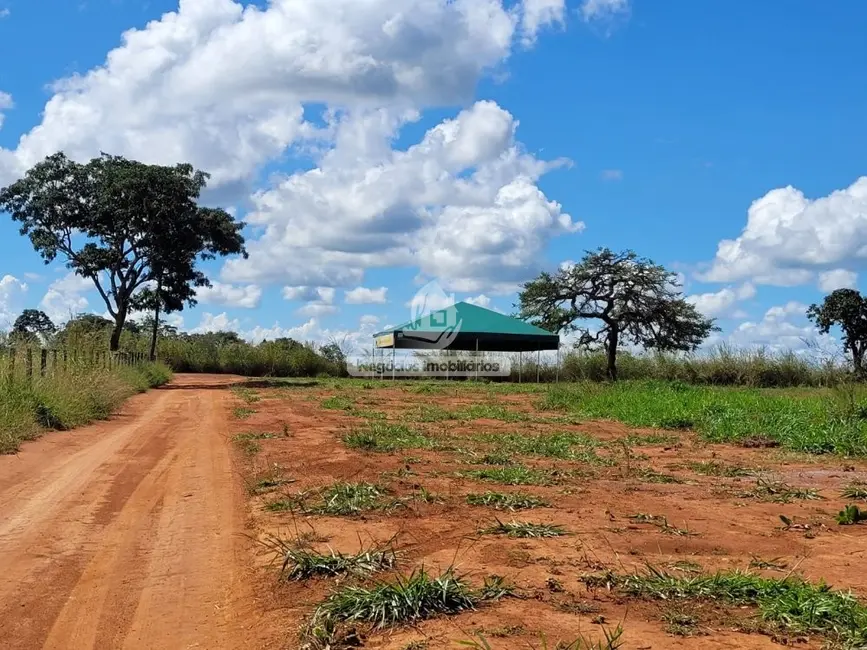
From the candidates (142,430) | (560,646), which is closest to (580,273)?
(142,430)

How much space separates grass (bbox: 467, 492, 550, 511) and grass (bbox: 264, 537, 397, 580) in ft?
5.31

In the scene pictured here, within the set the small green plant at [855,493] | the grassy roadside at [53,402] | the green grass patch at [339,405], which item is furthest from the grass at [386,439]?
the small green plant at [855,493]

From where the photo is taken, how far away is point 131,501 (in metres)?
6.46

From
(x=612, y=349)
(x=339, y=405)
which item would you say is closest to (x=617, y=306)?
(x=612, y=349)

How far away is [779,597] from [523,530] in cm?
181

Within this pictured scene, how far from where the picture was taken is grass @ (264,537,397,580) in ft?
13.6

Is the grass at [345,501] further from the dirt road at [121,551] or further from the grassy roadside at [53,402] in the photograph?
the grassy roadside at [53,402]

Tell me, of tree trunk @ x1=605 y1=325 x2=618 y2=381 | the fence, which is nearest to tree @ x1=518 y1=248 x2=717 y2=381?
tree trunk @ x1=605 y1=325 x2=618 y2=381

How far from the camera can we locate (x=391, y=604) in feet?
11.4

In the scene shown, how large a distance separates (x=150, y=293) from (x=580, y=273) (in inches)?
740

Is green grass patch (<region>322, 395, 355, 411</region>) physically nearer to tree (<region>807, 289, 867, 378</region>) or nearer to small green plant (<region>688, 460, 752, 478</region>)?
small green plant (<region>688, 460, 752, 478</region>)

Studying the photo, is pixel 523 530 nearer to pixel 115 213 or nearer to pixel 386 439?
pixel 386 439

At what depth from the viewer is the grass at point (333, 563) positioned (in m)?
4.15

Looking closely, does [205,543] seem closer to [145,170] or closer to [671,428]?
[671,428]
